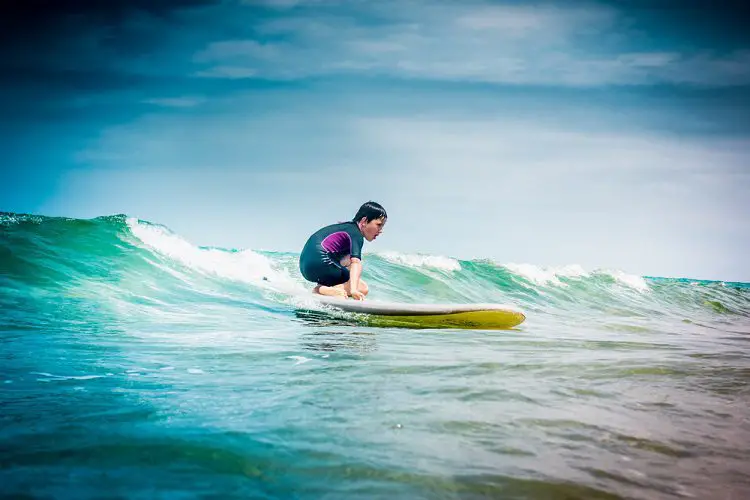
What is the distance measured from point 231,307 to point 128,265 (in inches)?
122

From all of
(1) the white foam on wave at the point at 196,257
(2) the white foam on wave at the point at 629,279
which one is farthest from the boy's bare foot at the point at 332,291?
(2) the white foam on wave at the point at 629,279

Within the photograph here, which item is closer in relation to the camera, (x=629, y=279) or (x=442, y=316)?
(x=442, y=316)

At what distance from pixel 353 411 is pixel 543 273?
760 inches

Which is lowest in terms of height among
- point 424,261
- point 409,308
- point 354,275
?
point 409,308

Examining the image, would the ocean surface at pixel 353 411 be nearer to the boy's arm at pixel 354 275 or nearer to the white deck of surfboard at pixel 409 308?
the white deck of surfboard at pixel 409 308

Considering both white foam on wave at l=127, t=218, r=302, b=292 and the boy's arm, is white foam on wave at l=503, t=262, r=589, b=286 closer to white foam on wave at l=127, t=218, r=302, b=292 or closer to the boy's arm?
white foam on wave at l=127, t=218, r=302, b=292

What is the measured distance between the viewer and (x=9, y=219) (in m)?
10.3

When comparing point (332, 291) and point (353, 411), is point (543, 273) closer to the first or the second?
point (332, 291)

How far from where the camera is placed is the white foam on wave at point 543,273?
19.0m

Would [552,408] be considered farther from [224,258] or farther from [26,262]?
[224,258]

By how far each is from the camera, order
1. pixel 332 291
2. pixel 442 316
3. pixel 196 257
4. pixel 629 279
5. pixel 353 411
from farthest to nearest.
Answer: pixel 629 279
pixel 196 257
pixel 332 291
pixel 442 316
pixel 353 411

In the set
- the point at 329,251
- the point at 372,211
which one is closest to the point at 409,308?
the point at 372,211

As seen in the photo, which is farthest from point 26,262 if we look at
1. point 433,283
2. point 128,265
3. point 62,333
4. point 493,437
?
point 433,283

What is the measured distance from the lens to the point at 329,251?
286 inches
